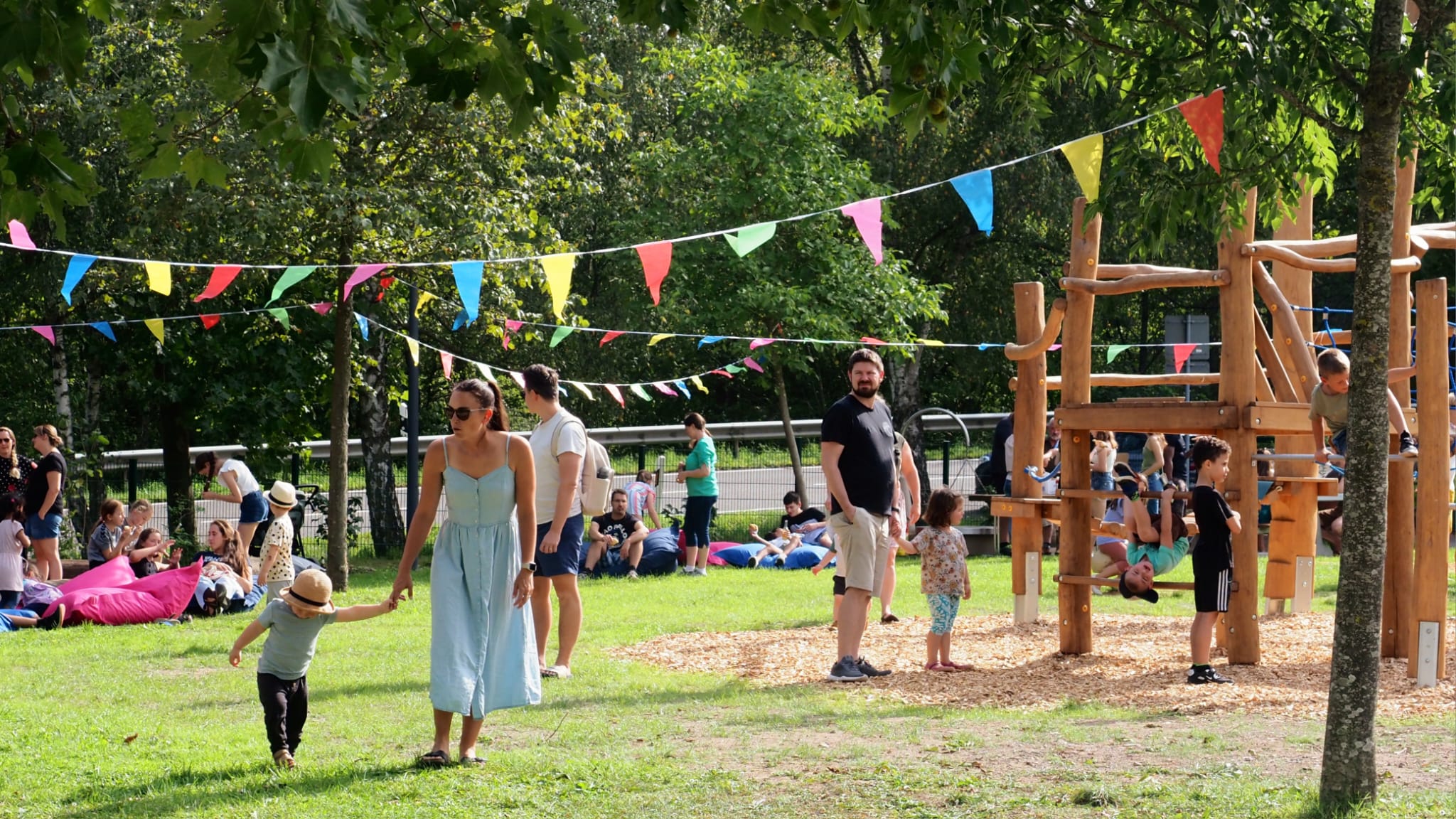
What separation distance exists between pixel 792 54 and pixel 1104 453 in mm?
13584

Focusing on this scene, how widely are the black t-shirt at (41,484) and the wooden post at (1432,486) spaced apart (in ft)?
33.3

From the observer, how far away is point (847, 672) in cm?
828

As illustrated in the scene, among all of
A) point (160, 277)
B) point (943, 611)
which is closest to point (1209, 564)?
point (943, 611)

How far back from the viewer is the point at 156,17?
494 centimetres

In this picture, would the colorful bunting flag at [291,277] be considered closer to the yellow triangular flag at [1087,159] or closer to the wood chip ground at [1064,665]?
the wood chip ground at [1064,665]


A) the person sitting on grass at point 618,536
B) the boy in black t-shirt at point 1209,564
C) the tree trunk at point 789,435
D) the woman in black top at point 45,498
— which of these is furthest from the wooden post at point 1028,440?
the tree trunk at point 789,435

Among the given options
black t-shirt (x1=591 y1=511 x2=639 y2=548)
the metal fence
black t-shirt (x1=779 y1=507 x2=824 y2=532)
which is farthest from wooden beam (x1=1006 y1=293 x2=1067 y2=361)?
black t-shirt (x1=779 y1=507 x2=824 y2=532)

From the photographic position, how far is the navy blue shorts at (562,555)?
8.20 meters

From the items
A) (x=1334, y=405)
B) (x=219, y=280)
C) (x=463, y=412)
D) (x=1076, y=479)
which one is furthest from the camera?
(x=219, y=280)

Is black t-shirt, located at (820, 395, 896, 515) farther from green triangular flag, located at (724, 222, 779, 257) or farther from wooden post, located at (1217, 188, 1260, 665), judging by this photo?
wooden post, located at (1217, 188, 1260, 665)

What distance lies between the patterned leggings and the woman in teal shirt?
22.1 feet

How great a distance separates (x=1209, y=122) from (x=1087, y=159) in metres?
1.76

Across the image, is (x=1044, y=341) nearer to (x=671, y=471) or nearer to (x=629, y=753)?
(x=629, y=753)

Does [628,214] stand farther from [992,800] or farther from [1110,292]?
[992,800]
